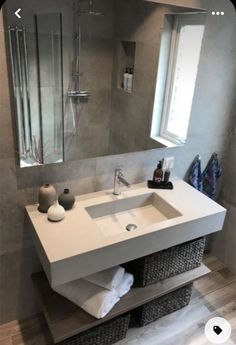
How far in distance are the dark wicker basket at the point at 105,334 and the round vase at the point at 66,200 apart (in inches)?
29.6

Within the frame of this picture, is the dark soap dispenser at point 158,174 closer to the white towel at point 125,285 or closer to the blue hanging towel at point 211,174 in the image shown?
the blue hanging towel at point 211,174

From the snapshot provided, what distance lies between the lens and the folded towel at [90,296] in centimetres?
164

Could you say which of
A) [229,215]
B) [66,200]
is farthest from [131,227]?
[229,215]

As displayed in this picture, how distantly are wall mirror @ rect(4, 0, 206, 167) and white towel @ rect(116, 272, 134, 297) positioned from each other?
771 mm

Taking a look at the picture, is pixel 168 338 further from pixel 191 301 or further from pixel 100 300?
pixel 100 300

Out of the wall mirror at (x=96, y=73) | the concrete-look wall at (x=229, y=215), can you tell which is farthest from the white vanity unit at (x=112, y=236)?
the concrete-look wall at (x=229, y=215)

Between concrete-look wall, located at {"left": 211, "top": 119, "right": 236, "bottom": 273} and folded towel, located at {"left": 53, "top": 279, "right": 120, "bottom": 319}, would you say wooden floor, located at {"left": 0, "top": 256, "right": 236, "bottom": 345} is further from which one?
folded towel, located at {"left": 53, "top": 279, "right": 120, "bottom": 319}

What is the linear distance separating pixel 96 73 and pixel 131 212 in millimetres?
890

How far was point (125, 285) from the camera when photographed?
5.89 feet

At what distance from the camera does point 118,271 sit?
176cm

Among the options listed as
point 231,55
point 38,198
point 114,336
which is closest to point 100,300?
point 114,336

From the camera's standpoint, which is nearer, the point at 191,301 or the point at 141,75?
the point at 141,75

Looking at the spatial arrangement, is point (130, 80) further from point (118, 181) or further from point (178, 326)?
point (178, 326)

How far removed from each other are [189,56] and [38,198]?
4.41ft
